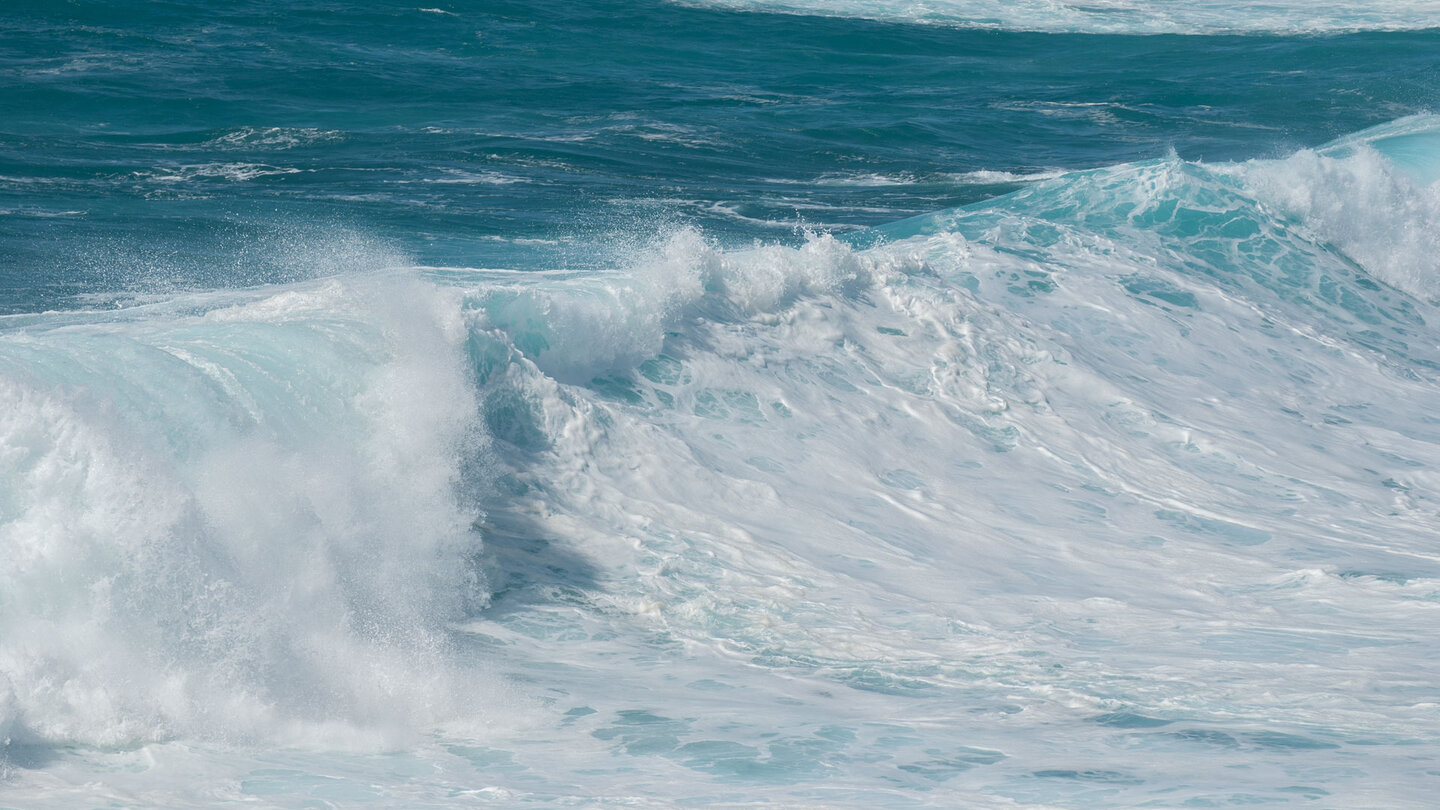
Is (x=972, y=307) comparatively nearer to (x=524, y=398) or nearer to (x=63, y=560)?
(x=524, y=398)

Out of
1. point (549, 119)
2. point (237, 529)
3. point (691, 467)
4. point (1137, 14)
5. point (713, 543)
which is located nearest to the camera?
point (237, 529)

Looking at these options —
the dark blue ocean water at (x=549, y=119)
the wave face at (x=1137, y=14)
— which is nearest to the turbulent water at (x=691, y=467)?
the dark blue ocean water at (x=549, y=119)

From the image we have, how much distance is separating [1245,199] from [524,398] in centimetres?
922

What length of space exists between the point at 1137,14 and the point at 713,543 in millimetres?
26929

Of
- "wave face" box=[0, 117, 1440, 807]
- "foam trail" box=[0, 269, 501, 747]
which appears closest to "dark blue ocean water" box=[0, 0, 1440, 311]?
"wave face" box=[0, 117, 1440, 807]

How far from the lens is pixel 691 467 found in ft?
26.0

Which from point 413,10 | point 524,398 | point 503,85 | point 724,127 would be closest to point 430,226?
point 524,398

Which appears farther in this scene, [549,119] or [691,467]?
[549,119]

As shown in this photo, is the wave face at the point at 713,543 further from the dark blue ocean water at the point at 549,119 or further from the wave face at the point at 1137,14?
the wave face at the point at 1137,14

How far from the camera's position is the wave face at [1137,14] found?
27812 mm

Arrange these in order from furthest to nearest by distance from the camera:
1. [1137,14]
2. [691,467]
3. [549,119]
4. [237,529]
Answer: [1137,14] < [549,119] < [691,467] < [237,529]

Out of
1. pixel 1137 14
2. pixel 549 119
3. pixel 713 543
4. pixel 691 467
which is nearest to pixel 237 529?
pixel 713 543

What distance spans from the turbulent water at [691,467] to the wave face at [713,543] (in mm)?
28

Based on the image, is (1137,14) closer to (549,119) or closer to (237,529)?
(549,119)
